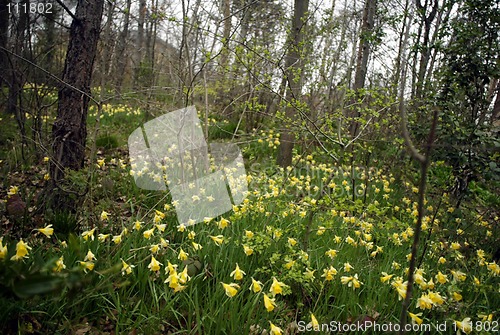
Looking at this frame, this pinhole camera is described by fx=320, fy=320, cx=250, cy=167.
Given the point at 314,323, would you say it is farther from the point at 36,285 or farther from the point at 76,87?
the point at 76,87

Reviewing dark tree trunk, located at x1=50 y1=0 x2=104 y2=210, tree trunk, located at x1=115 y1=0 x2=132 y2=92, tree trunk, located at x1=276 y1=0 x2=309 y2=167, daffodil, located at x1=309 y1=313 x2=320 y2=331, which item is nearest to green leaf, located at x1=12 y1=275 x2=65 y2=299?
daffodil, located at x1=309 y1=313 x2=320 y2=331

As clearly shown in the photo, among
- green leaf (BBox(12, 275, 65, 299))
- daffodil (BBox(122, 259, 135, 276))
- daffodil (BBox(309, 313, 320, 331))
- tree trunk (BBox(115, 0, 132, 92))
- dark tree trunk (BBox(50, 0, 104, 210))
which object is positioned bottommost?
daffodil (BBox(309, 313, 320, 331))

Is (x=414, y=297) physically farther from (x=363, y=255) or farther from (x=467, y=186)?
(x=467, y=186)

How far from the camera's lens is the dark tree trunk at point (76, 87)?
2979mm

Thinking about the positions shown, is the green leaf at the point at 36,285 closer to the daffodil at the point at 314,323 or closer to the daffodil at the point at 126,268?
the daffodil at the point at 126,268

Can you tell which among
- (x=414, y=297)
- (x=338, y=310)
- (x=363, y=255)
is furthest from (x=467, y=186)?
(x=338, y=310)

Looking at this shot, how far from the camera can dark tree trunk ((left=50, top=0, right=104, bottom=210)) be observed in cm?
298

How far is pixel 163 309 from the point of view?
5.93 feet

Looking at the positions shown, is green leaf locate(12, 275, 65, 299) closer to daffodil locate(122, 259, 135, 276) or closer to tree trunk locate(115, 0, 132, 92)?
daffodil locate(122, 259, 135, 276)

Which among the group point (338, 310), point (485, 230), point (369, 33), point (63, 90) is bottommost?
point (338, 310)

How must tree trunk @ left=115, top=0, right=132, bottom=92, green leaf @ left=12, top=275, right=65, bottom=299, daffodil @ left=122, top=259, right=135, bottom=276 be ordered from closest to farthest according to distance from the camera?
1. green leaf @ left=12, top=275, right=65, bottom=299
2. daffodil @ left=122, top=259, right=135, bottom=276
3. tree trunk @ left=115, top=0, right=132, bottom=92

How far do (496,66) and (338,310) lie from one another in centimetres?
308

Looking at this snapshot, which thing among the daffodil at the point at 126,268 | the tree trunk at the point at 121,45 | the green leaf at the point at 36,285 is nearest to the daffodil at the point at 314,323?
the daffodil at the point at 126,268

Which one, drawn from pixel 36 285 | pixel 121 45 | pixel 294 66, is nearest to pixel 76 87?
pixel 36 285
